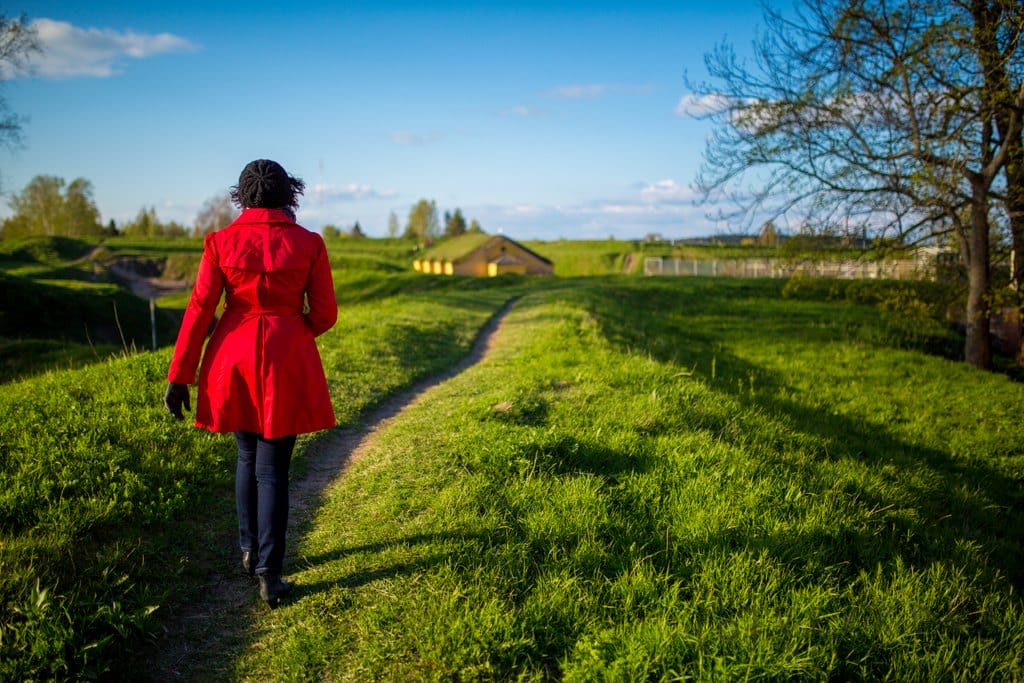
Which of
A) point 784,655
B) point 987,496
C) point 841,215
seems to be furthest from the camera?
point 841,215

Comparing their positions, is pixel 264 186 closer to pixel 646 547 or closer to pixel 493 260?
pixel 646 547

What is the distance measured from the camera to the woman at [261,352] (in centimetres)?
402

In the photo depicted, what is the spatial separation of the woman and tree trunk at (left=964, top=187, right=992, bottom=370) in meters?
14.3

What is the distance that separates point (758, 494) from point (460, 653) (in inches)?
124

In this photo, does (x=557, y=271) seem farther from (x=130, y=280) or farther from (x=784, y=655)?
(x=784, y=655)

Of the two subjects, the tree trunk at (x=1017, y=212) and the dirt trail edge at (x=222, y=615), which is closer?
the dirt trail edge at (x=222, y=615)

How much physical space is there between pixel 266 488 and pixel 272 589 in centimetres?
64

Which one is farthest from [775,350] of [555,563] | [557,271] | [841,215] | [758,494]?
[557,271]

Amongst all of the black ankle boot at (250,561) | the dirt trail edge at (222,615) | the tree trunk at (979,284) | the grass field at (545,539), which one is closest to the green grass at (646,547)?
the grass field at (545,539)

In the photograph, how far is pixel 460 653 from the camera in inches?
134

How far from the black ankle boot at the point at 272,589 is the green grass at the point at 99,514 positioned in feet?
1.96

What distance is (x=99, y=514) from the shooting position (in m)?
4.58

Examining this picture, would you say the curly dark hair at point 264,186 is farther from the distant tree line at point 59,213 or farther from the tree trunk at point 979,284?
the distant tree line at point 59,213

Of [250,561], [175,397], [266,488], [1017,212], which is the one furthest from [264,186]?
[1017,212]
